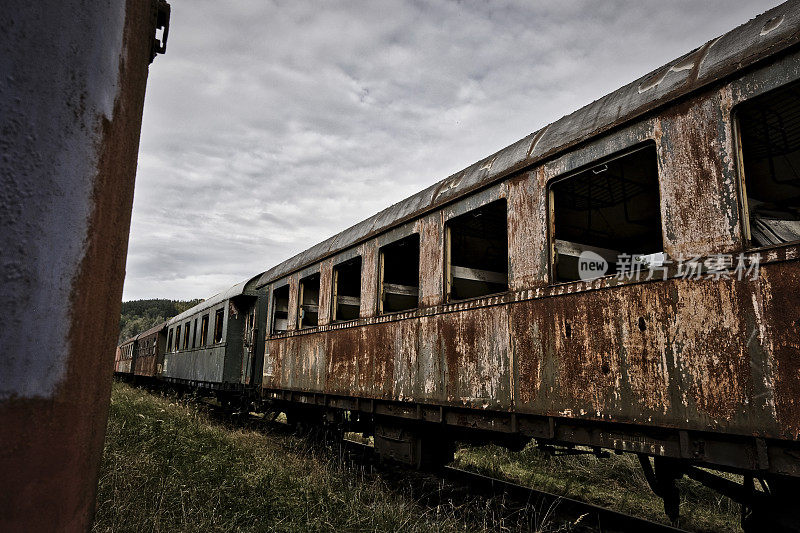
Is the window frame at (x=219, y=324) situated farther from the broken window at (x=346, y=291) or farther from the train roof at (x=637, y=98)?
the train roof at (x=637, y=98)

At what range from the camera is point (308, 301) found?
27.1 feet

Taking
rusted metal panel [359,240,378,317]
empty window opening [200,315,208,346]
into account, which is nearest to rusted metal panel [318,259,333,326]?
rusted metal panel [359,240,378,317]

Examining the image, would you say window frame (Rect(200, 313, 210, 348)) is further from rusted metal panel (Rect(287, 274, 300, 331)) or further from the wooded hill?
the wooded hill

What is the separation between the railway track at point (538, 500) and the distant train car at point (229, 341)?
2.75 meters

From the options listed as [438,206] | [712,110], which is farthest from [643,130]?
[438,206]

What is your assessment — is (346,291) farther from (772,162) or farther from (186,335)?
(186,335)

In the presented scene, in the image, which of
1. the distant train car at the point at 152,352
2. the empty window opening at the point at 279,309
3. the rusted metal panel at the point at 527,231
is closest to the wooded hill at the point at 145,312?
the distant train car at the point at 152,352

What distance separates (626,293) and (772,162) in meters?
2.10

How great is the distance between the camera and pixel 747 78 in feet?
9.14

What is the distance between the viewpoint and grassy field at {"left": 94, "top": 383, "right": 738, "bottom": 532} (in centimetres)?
397

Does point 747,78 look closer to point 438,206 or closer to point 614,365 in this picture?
point 614,365

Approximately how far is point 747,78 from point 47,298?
335cm

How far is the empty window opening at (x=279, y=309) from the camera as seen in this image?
9.27 metres

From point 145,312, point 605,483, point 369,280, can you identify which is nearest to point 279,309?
point 369,280
